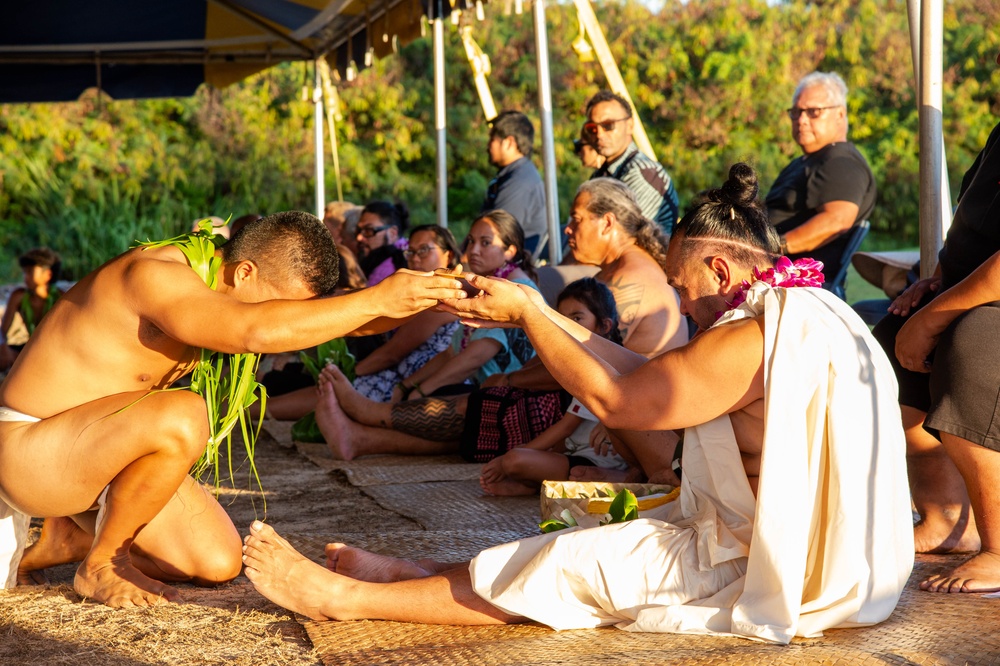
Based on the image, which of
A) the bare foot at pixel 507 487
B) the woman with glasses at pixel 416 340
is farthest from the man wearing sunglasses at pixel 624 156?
the bare foot at pixel 507 487

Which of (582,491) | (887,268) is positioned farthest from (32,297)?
(582,491)

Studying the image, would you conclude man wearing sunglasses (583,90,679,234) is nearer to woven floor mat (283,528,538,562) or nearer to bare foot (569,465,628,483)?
bare foot (569,465,628,483)

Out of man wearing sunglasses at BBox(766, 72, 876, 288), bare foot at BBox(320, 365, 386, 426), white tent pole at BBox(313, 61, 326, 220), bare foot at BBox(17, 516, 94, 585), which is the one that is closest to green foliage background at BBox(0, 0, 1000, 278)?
white tent pole at BBox(313, 61, 326, 220)

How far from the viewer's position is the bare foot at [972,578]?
9.43 feet

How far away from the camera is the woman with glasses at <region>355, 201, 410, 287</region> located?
7422mm

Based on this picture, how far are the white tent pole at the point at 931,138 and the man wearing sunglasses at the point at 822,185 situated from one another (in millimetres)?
1359

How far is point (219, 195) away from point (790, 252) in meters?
13.6

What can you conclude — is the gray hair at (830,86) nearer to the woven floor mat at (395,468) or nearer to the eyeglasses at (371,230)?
the woven floor mat at (395,468)

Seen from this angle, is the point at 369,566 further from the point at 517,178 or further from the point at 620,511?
the point at 517,178

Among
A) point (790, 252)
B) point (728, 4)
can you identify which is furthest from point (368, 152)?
point (790, 252)

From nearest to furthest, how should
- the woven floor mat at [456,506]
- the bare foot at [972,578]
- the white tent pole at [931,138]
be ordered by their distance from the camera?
the bare foot at [972,578]
the white tent pole at [931,138]
the woven floor mat at [456,506]

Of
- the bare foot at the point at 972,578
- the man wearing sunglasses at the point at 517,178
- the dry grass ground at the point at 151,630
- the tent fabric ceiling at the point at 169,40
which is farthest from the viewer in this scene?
the tent fabric ceiling at the point at 169,40

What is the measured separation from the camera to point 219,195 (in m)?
17.3

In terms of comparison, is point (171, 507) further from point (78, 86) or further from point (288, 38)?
point (78, 86)
